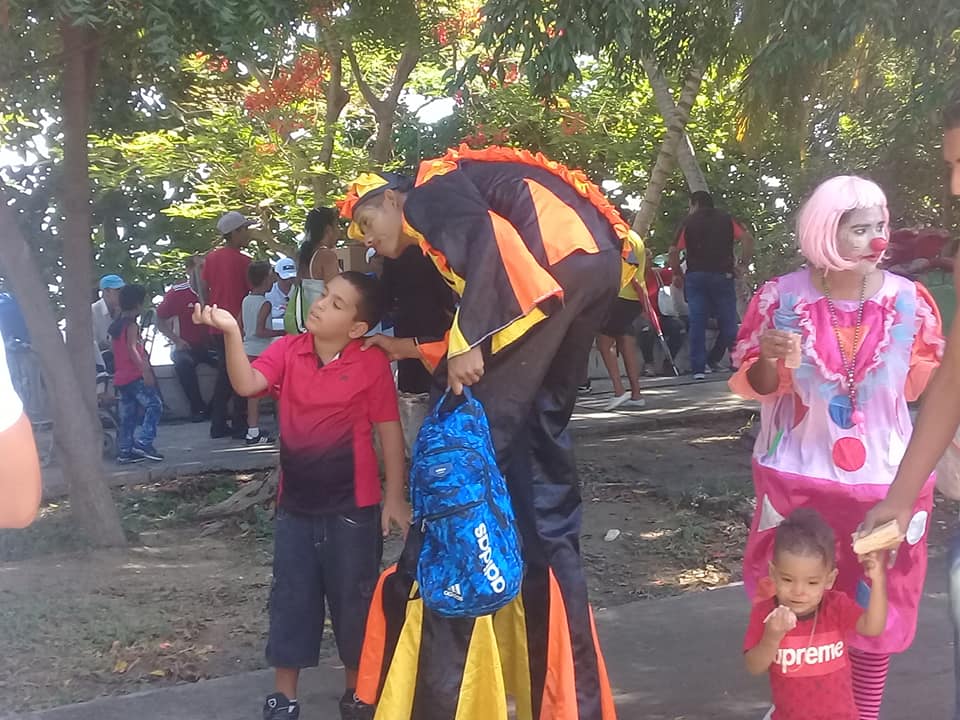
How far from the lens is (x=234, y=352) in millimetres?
3371

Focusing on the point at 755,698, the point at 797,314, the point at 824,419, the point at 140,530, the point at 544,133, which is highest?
the point at 544,133

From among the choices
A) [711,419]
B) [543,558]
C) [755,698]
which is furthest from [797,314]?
[711,419]

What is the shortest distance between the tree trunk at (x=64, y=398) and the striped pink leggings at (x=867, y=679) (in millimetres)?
3827

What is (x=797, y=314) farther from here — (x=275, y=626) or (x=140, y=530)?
(x=140, y=530)

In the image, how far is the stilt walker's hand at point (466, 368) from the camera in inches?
113

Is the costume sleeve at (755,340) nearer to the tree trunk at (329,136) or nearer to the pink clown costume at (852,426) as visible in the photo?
the pink clown costume at (852,426)

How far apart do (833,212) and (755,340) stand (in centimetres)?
46

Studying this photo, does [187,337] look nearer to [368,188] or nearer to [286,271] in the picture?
[286,271]

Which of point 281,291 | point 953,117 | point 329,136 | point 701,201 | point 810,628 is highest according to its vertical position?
point 329,136

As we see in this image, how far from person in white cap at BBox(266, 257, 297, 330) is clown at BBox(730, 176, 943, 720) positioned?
19.8 ft

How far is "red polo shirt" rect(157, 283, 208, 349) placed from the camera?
1065 centimetres

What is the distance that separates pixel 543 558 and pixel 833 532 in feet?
2.57

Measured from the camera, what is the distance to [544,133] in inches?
625

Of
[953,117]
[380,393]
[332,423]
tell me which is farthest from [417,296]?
[953,117]
